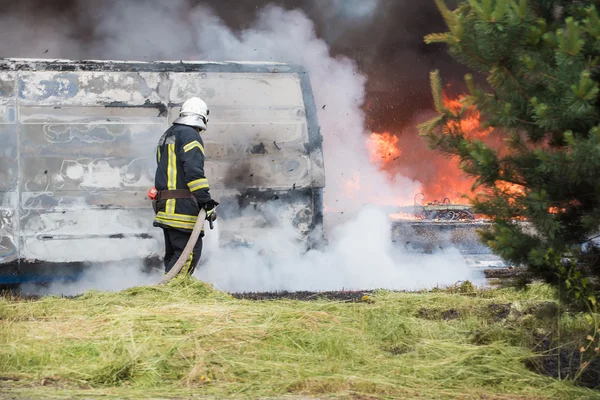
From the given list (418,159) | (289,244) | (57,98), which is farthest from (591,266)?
(418,159)

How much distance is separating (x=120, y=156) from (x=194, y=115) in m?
1.58

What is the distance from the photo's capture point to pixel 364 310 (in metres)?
6.53

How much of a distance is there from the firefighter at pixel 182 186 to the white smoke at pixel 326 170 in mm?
1326

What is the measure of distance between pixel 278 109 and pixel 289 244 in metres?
1.50

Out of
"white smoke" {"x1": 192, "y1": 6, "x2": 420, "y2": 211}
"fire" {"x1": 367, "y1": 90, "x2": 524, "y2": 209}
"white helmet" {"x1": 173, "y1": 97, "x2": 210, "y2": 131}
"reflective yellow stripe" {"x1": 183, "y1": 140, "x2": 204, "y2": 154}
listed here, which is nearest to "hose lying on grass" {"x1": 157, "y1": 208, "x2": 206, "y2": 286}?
"reflective yellow stripe" {"x1": 183, "y1": 140, "x2": 204, "y2": 154}

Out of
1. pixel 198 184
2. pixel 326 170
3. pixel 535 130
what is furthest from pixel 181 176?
pixel 326 170

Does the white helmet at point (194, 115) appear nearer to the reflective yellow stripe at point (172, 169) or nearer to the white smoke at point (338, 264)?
the reflective yellow stripe at point (172, 169)

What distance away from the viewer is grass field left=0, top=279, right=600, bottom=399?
176 inches

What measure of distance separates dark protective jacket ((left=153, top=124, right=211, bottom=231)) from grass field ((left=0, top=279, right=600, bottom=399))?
135cm

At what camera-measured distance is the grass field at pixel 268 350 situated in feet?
14.7

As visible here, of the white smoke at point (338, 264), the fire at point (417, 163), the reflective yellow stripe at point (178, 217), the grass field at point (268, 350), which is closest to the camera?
the grass field at point (268, 350)

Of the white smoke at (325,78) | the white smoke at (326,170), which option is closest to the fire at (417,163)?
the white smoke at (326,170)

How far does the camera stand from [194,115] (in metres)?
8.02

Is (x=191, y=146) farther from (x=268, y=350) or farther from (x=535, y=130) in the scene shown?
(x=535, y=130)
